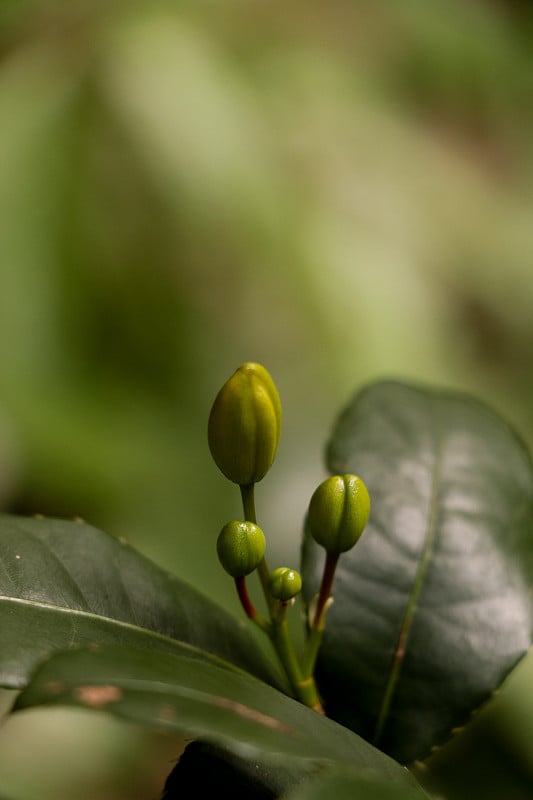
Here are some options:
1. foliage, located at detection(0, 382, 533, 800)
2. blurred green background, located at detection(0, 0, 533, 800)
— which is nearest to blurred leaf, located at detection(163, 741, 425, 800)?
foliage, located at detection(0, 382, 533, 800)

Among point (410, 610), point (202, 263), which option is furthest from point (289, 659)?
point (202, 263)

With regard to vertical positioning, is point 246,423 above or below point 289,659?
above

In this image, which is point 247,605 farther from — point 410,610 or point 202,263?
point 202,263

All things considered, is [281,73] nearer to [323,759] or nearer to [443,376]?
[443,376]

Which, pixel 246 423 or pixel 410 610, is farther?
pixel 410 610

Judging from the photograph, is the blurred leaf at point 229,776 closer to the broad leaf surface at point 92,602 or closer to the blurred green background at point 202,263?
the broad leaf surface at point 92,602
